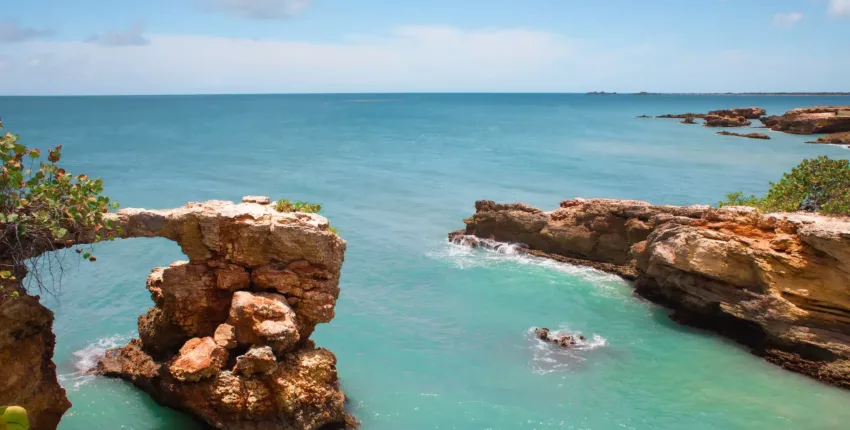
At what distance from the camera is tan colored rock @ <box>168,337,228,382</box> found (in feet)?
38.3

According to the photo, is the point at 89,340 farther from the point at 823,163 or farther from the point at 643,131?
the point at 643,131

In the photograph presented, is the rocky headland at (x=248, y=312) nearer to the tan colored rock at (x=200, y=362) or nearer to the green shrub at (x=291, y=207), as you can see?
the tan colored rock at (x=200, y=362)

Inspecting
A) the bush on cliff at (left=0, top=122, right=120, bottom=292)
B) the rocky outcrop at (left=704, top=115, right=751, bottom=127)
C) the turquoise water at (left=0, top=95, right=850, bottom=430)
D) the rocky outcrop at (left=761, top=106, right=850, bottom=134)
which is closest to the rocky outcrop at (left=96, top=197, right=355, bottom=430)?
the bush on cliff at (left=0, top=122, right=120, bottom=292)

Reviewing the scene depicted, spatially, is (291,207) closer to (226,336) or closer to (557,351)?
(226,336)

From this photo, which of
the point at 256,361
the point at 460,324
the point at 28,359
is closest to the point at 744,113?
the point at 460,324

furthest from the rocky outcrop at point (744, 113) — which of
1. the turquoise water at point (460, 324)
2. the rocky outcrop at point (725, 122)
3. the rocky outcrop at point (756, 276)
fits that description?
the rocky outcrop at point (756, 276)

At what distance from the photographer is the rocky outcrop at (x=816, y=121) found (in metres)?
78.0

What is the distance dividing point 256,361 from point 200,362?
1.16 metres

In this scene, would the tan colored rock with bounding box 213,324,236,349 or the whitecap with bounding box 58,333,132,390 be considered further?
the whitecap with bounding box 58,333,132,390

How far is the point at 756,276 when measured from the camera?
1717 centimetres

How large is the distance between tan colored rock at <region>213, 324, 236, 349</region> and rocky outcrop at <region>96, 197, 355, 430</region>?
0.02m

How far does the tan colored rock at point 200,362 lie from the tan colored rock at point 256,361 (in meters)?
0.40

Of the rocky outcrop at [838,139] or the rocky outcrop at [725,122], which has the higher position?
the rocky outcrop at [725,122]

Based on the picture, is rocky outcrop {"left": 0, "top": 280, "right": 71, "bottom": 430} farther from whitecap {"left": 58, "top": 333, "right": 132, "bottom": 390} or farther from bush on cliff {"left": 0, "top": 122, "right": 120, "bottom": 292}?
whitecap {"left": 58, "top": 333, "right": 132, "bottom": 390}
